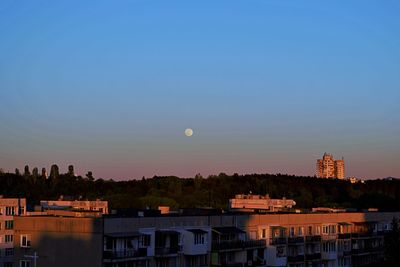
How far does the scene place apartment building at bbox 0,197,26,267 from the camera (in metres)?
90.9

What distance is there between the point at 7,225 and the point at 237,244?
35.0 m

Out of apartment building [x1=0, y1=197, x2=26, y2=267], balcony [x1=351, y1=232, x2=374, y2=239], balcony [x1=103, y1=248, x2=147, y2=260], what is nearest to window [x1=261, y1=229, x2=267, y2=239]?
balcony [x1=351, y1=232, x2=374, y2=239]

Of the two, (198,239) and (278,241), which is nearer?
(198,239)

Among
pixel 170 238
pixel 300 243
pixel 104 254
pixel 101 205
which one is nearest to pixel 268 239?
pixel 300 243

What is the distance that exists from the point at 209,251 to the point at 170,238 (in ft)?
19.0

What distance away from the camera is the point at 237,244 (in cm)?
7225

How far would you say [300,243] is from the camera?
82.7 m

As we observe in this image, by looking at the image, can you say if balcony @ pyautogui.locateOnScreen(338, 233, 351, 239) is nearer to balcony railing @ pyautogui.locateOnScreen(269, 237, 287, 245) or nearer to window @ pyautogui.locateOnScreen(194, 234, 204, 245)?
balcony railing @ pyautogui.locateOnScreen(269, 237, 287, 245)

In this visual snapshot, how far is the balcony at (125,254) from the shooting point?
5709 centimetres

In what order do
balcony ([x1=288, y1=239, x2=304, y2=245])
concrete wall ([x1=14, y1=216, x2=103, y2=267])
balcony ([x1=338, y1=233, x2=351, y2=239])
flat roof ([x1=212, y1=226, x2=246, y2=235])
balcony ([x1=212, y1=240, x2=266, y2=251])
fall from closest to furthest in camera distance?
concrete wall ([x1=14, y1=216, x2=103, y2=267]) < balcony ([x1=212, y1=240, x2=266, y2=251]) < flat roof ([x1=212, y1=226, x2=246, y2=235]) < balcony ([x1=288, y1=239, x2=304, y2=245]) < balcony ([x1=338, y1=233, x2=351, y2=239])

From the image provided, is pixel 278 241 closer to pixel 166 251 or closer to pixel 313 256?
pixel 313 256

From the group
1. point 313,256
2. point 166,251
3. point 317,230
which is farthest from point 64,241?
point 317,230

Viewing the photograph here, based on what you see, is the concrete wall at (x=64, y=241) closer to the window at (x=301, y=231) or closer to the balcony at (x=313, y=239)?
the window at (x=301, y=231)

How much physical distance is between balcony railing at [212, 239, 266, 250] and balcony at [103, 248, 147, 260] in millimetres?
10251
